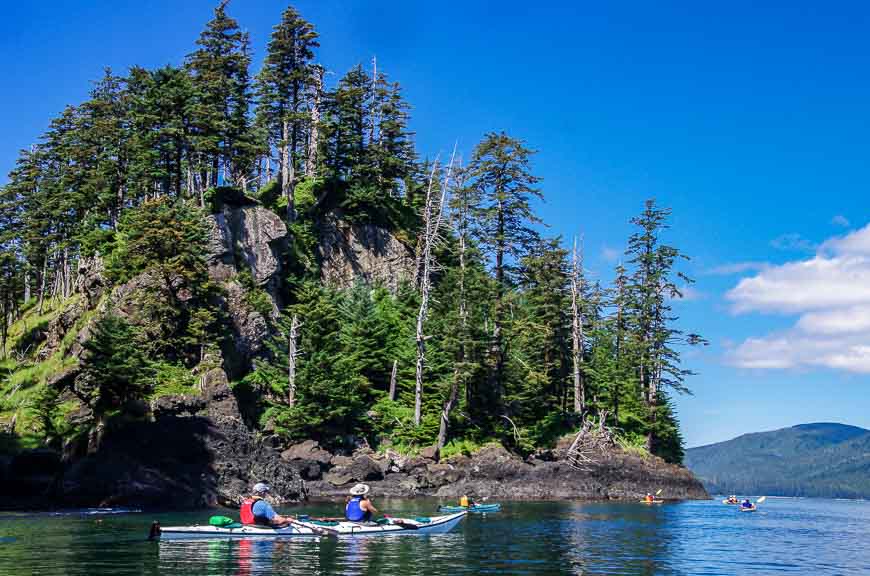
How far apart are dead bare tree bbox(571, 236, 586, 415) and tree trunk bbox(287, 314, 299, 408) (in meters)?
22.9

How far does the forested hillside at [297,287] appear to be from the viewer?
48.4 metres

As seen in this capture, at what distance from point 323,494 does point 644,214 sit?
134 feet

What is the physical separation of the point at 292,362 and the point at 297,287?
30.8 feet

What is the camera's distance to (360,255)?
224 feet

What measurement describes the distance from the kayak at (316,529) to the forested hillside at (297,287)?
1607 cm

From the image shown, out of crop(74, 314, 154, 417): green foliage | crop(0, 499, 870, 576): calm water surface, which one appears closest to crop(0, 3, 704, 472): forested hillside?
crop(74, 314, 154, 417): green foliage

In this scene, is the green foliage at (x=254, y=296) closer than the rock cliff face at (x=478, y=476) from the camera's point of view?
No

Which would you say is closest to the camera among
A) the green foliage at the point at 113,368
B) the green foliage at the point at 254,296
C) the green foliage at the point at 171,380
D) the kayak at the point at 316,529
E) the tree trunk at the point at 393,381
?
the kayak at the point at 316,529

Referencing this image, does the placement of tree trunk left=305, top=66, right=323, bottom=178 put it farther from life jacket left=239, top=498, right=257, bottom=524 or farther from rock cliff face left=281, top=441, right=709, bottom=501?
life jacket left=239, top=498, right=257, bottom=524

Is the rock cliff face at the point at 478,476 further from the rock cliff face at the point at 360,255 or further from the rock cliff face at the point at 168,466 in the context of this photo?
the rock cliff face at the point at 360,255

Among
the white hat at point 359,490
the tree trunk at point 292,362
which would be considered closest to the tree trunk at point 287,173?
the tree trunk at point 292,362

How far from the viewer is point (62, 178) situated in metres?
67.8

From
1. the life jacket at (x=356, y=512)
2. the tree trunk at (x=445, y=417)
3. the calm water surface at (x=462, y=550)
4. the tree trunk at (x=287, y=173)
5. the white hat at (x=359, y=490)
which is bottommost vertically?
the calm water surface at (x=462, y=550)

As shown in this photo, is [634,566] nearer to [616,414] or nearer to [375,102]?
[616,414]
